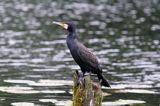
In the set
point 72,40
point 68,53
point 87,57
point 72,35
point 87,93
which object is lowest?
point 68,53

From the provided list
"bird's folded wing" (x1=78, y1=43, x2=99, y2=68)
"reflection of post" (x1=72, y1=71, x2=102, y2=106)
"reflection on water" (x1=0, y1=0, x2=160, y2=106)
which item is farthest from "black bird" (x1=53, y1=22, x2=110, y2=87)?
"reflection on water" (x1=0, y1=0, x2=160, y2=106)

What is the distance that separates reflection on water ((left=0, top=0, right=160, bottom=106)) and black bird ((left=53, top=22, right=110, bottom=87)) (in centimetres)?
239

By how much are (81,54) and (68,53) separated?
14372 millimetres

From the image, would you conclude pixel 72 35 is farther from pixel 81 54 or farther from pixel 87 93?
pixel 87 93

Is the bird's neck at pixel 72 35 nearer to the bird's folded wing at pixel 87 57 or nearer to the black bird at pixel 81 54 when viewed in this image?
the black bird at pixel 81 54

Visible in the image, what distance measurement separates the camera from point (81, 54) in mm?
16094

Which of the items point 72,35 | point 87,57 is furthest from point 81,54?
point 72,35

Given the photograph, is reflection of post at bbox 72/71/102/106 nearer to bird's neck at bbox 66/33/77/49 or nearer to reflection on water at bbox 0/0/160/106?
bird's neck at bbox 66/33/77/49

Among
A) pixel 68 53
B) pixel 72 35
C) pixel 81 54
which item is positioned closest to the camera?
pixel 72 35

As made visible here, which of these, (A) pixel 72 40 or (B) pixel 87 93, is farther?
(A) pixel 72 40

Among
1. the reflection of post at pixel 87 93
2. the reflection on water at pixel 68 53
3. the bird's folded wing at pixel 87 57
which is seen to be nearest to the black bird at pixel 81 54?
the bird's folded wing at pixel 87 57

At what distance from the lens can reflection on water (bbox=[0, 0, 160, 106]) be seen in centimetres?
2033

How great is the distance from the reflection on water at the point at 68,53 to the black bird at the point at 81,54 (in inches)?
94.2

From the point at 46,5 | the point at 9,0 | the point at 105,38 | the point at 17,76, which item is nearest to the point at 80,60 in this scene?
the point at 17,76
